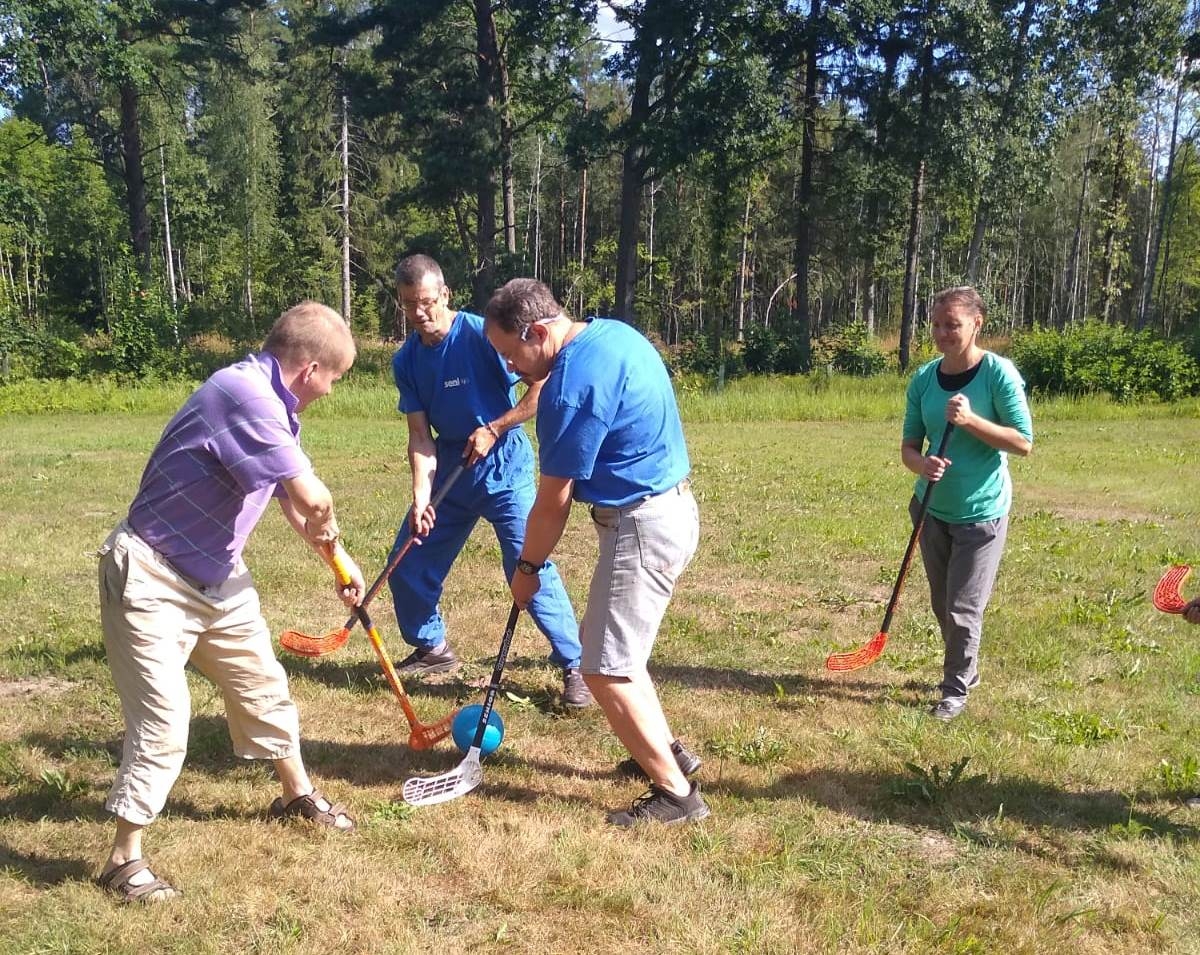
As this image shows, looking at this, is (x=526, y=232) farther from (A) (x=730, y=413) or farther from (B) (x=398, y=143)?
(A) (x=730, y=413)

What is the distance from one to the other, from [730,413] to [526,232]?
3109 cm

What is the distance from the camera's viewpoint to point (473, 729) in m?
4.09

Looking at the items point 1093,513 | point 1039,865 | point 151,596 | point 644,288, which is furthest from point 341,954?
point 644,288

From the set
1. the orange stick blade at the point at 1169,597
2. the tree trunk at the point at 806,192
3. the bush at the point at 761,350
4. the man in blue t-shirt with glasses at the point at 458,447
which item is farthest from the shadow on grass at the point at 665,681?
the tree trunk at the point at 806,192

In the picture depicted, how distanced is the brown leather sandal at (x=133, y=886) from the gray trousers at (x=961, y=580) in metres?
3.61

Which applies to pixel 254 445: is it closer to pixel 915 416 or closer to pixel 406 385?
pixel 406 385

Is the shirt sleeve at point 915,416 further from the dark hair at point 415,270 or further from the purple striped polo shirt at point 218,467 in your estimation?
the purple striped polo shirt at point 218,467

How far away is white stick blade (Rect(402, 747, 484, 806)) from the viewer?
3.79 m

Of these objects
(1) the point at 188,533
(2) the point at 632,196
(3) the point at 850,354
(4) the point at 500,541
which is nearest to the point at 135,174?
(2) the point at 632,196

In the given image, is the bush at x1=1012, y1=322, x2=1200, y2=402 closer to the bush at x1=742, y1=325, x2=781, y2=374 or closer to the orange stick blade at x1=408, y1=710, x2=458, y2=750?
the bush at x1=742, y1=325, x2=781, y2=374

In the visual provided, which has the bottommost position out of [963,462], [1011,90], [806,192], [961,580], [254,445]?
[961,580]

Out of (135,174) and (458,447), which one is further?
(135,174)

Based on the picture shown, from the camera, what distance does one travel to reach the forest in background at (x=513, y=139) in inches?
958

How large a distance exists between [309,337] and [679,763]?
2355 millimetres
